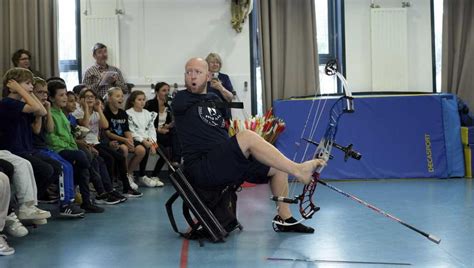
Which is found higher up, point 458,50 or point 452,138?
point 458,50

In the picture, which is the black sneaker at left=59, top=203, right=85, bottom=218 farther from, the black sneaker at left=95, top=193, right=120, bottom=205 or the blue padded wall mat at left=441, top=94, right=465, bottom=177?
the blue padded wall mat at left=441, top=94, right=465, bottom=177

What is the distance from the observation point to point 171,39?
6887 millimetres

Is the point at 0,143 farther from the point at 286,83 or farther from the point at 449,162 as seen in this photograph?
the point at 449,162

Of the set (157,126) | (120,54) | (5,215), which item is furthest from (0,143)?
(120,54)

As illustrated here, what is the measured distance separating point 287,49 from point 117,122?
2293mm

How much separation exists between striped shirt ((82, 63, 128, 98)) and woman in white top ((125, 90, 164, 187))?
390 mm

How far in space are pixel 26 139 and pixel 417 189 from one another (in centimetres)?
339

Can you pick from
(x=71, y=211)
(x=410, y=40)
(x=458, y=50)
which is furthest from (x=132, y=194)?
(x=458, y=50)

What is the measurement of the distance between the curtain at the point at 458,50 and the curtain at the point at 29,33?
4.57 meters

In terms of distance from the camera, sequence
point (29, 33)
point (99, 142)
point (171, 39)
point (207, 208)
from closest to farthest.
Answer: point (207, 208) < point (99, 142) < point (29, 33) < point (171, 39)

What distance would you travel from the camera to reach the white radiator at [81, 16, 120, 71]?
22.2 ft

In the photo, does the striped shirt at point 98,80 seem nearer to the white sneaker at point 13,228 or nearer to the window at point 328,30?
the window at point 328,30

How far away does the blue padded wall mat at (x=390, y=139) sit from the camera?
20.0ft

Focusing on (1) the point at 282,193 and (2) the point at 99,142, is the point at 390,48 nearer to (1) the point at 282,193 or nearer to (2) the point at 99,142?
(2) the point at 99,142
